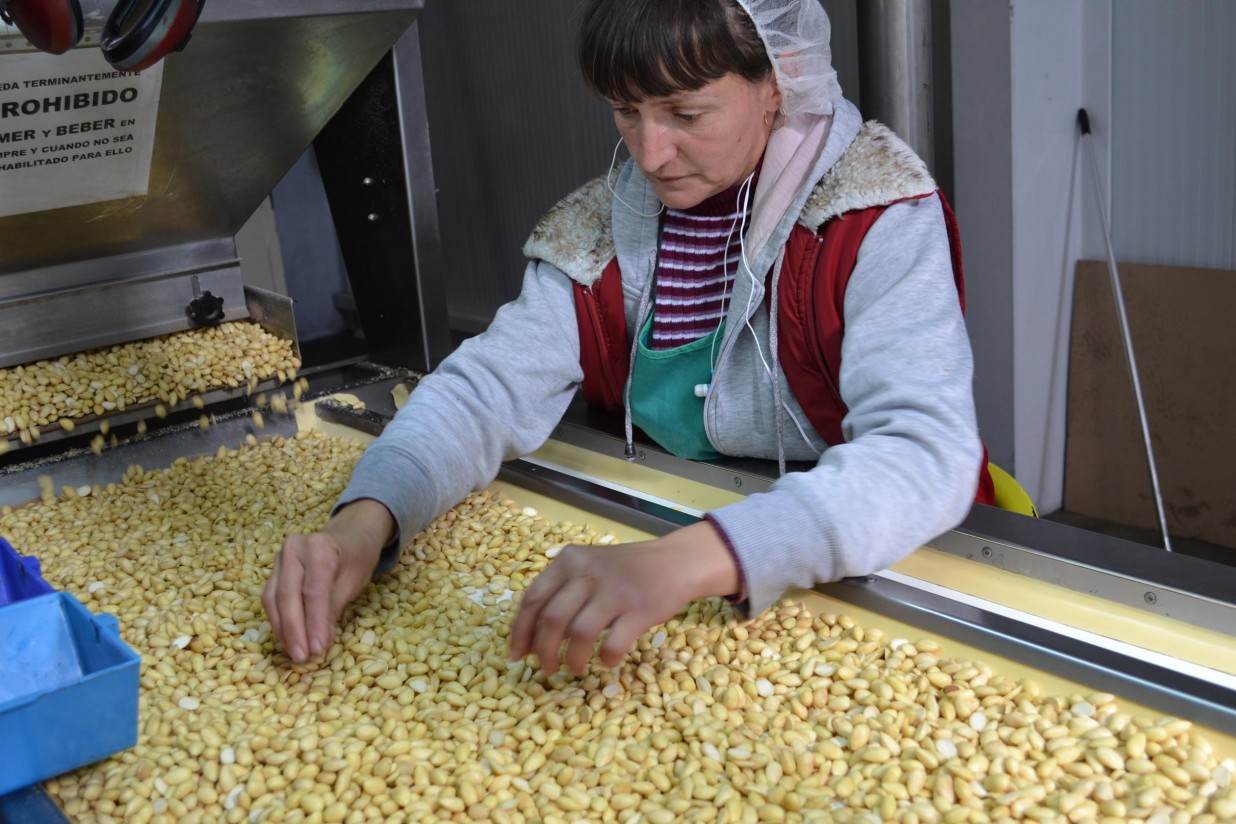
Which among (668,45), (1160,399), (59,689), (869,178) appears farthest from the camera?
(1160,399)

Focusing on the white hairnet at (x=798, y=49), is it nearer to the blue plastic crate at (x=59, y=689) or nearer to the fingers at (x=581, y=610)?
the fingers at (x=581, y=610)

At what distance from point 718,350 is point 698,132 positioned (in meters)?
0.34

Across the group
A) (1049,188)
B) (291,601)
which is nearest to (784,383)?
(291,601)

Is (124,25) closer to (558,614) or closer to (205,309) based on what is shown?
(558,614)

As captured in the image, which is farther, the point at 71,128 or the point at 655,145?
the point at 71,128

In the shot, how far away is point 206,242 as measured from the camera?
2287mm

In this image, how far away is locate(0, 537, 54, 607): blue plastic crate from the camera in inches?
51.1

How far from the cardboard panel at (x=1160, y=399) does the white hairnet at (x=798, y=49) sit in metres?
1.85

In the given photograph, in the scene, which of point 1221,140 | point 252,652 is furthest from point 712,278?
point 1221,140

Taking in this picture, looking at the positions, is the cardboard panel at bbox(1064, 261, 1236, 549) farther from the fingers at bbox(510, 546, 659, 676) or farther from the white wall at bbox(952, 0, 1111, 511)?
the fingers at bbox(510, 546, 659, 676)

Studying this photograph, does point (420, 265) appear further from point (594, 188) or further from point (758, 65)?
point (758, 65)

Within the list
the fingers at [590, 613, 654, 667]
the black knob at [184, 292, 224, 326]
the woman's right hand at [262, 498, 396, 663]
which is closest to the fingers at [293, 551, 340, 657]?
the woman's right hand at [262, 498, 396, 663]

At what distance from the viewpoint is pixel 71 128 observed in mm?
1809

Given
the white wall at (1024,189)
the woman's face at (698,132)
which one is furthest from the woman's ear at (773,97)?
the white wall at (1024,189)
